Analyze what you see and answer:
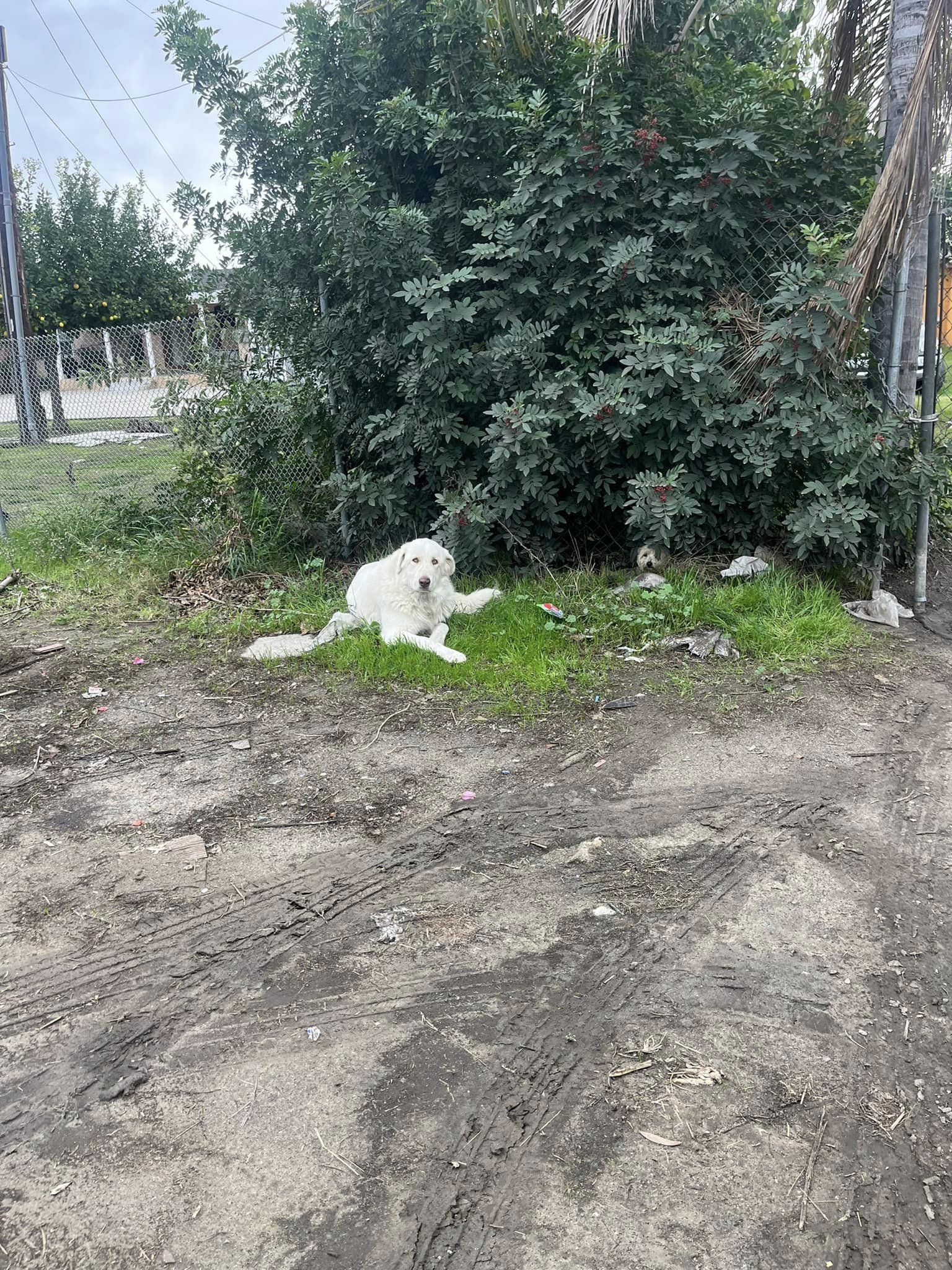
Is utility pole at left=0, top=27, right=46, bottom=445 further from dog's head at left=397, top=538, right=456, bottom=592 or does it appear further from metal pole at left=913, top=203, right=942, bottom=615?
metal pole at left=913, top=203, right=942, bottom=615

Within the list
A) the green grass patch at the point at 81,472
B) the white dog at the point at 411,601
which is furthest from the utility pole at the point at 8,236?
the white dog at the point at 411,601

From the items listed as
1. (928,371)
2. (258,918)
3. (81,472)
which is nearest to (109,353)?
(81,472)

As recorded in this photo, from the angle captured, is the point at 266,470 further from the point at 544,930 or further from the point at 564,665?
the point at 544,930

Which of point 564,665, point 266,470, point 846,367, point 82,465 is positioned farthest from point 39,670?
point 846,367

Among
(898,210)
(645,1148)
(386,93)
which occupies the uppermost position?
(386,93)

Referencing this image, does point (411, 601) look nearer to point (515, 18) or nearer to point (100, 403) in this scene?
point (515, 18)

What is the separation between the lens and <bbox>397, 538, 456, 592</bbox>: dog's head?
5.54 metres

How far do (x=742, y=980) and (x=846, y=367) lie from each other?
448cm

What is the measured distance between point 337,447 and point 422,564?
83.1 inches

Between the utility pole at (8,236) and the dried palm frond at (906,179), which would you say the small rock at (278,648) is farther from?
the utility pole at (8,236)

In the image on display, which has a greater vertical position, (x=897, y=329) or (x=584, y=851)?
(x=897, y=329)

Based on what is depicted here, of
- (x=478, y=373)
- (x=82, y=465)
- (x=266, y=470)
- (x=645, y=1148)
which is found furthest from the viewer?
(x=82, y=465)

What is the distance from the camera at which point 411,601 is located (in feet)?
18.6

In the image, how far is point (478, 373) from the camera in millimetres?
6133
